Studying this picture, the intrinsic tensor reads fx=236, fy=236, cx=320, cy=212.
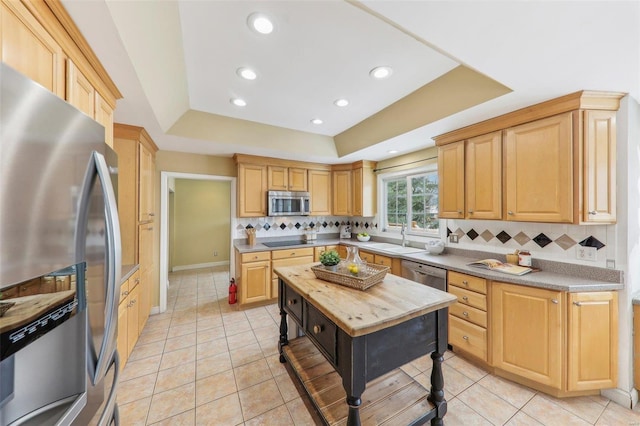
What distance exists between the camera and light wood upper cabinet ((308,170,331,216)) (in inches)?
171

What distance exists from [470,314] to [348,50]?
100 inches

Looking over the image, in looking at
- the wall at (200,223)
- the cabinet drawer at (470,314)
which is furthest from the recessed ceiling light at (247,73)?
the wall at (200,223)

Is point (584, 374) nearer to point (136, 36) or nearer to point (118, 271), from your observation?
point (118, 271)

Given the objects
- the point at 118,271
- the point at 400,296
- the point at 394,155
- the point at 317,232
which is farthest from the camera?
the point at 317,232

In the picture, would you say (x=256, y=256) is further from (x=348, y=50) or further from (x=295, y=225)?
(x=348, y=50)

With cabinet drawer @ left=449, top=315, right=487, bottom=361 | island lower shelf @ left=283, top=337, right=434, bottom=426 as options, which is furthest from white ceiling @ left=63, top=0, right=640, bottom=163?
island lower shelf @ left=283, top=337, right=434, bottom=426

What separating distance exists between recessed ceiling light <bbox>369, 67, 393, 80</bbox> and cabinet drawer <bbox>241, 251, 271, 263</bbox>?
2661 mm

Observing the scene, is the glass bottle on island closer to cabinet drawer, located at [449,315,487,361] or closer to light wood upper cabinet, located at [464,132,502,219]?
cabinet drawer, located at [449,315,487,361]

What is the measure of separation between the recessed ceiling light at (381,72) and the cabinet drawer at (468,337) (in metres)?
2.41

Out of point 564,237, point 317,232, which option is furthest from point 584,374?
point 317,232

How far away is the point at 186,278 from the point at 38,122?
5.27 metres

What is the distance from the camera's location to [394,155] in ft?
12.8

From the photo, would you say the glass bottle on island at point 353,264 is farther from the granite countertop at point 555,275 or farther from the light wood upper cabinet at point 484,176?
the light wood upper cabinet at point 484,176

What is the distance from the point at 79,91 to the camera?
137cm
